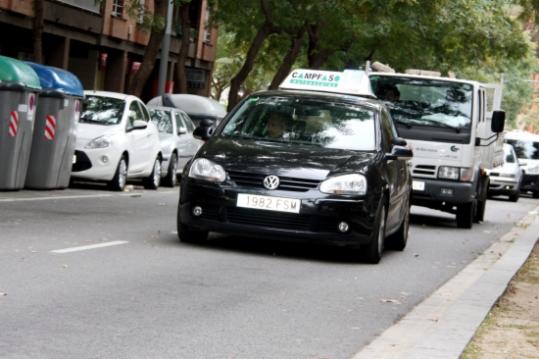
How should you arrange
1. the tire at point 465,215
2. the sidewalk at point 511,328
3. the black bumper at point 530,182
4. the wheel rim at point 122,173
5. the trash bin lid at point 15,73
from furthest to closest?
the black bumper at point 530,182 < the wheel rim at point 122,173 < the tire at point 465,215 < the trash bin lid at point 15,73 < the sidewalk at point 511,328

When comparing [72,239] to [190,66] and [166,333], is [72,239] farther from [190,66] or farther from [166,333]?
[190,66]

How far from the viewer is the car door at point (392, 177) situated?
45.7 feet

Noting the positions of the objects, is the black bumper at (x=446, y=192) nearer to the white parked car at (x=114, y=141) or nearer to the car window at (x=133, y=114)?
the white parked car at (x=114, y=141)

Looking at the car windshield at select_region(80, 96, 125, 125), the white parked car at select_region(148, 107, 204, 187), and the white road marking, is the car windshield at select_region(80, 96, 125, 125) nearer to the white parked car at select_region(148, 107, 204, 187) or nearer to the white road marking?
the white parked car at select_region(148, 107, 204, 187)

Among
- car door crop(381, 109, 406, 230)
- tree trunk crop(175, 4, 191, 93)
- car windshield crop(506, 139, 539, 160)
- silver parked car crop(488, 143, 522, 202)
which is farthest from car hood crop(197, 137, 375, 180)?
car windshield crop(506, 139, 539, 160)

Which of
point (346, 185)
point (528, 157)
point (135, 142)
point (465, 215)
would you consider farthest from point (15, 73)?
point (528, 157)

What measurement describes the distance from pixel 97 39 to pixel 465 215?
2320 cm

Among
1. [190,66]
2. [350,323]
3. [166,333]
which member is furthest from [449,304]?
[190,66]

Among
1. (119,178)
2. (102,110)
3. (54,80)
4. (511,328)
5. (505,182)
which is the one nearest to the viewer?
(511,328)

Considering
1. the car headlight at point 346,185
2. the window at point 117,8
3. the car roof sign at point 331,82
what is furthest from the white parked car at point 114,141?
the window at point 117,8

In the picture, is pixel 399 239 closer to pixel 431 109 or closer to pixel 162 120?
pixel 431 109

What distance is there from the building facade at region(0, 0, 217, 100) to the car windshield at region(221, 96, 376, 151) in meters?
18.3

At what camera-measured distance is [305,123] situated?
13.9 metres

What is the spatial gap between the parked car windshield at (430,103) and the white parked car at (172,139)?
782 centimetres
